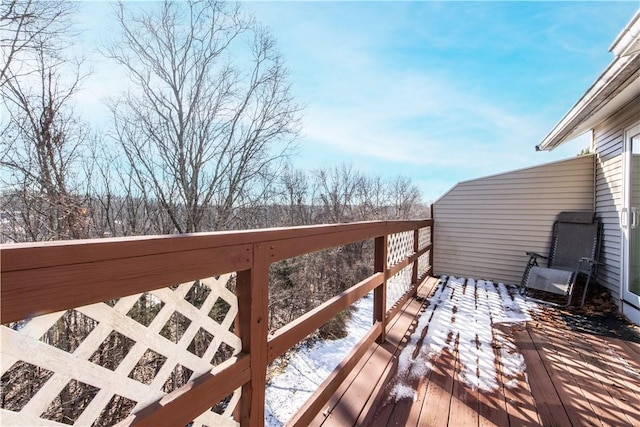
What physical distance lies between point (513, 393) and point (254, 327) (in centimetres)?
192

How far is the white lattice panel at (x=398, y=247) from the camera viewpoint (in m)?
3.17

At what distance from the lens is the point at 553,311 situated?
3.98 metres

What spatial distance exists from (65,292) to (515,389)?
2.57m

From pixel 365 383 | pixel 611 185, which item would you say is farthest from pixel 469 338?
pixel 611 185

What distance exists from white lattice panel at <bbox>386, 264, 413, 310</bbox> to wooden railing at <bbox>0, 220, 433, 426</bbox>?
1.87 m

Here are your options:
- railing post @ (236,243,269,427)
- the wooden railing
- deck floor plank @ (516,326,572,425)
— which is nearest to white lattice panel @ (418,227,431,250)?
deck floor plank @ (516,326,572,425)

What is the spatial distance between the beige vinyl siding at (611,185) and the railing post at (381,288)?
11.4 feet

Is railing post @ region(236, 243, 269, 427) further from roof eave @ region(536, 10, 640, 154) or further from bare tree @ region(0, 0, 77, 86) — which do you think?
bare tree @ region(0, 0, 77, 86)

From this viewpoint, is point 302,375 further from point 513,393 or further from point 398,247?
point 513,393

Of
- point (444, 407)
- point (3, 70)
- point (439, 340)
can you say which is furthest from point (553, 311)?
point (3, 70)

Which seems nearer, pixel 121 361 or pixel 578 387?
pixel 121 361

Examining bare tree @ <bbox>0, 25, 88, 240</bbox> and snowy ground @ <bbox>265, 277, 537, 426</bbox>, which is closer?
snowy ground @ <bbox>265, 277, 537, 426</bbox>

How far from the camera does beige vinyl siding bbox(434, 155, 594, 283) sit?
Answer: 540cm

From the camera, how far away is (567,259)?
4953 mm
